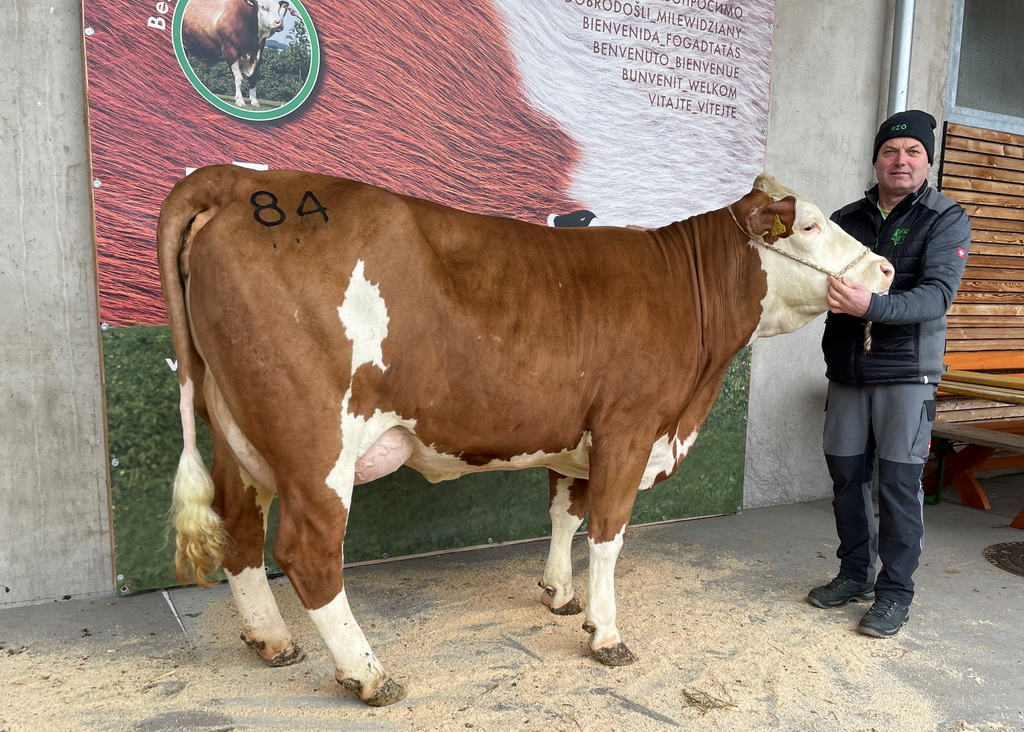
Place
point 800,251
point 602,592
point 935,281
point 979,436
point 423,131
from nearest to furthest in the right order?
point 602,592 < point 800,251 < point 935,281 < point 423,131 < point 979,436

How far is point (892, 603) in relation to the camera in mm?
3012

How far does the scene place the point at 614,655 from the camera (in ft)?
8.67

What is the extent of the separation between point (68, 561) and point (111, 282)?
120 centimetres

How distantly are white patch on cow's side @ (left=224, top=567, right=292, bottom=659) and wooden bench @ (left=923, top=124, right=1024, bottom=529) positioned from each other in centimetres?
439

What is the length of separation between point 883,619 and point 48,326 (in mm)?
3593

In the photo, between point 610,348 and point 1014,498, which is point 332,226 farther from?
point 1014,498

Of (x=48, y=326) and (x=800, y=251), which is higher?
(x=800, y=251)

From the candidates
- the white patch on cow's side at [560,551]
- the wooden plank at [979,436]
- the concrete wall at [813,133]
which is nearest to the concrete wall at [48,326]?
the white patch on cow's side at [560,551]

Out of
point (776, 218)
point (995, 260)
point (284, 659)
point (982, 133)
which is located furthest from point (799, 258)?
point (995, 260)

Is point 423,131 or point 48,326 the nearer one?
point 48,326

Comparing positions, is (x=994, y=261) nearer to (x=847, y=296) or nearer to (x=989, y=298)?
(x=989, y=298)

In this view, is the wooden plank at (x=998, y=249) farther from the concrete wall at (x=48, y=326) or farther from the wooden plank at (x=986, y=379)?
Answer: the concrete wall at (x=48, y=326)

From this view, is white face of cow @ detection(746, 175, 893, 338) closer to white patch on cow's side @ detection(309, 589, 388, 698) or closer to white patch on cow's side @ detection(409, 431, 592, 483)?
white patch on cow's side @ detection(409, 431, 592, 483)

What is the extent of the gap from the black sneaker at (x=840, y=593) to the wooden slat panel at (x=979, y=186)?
10.4 ft
